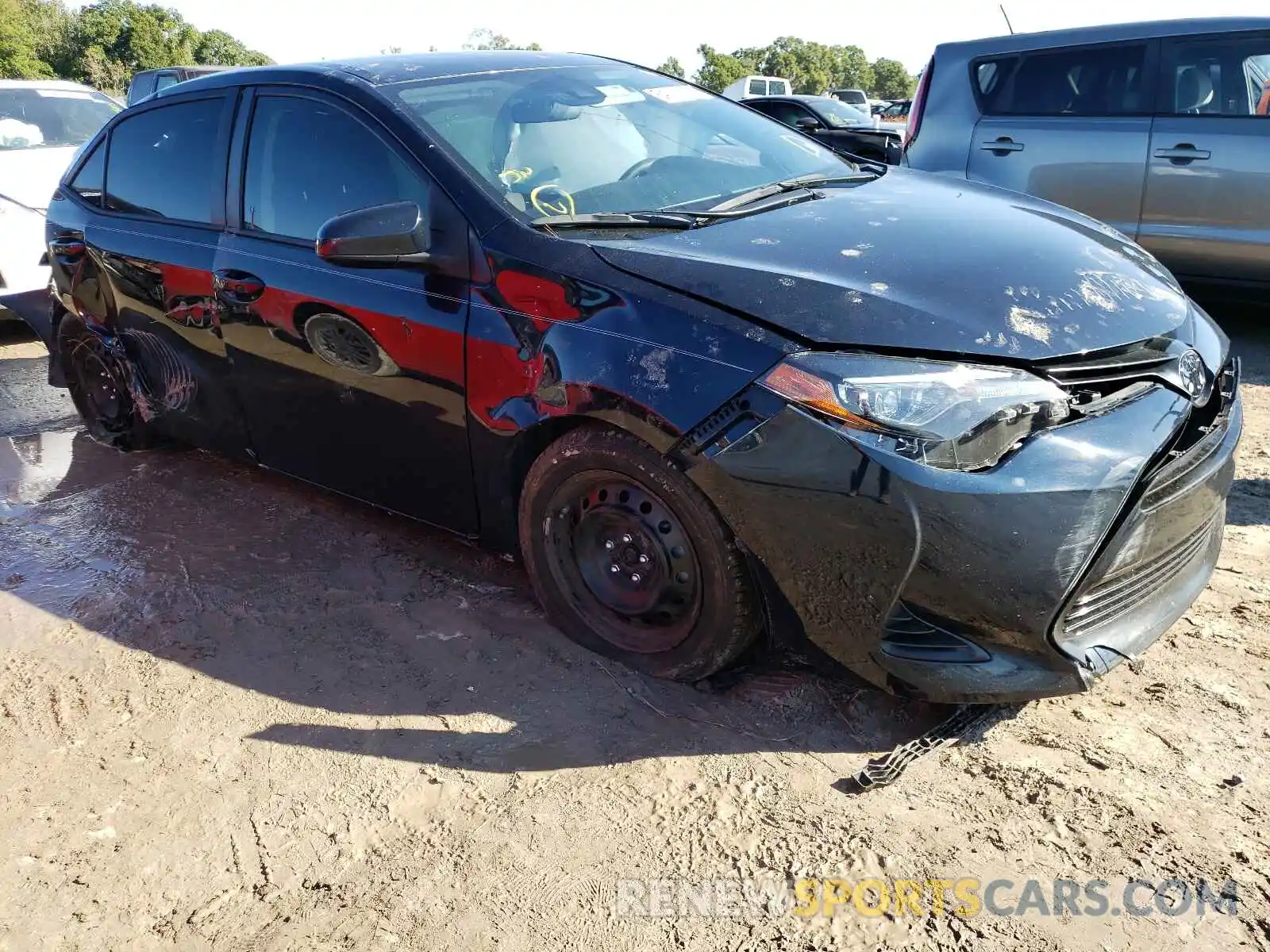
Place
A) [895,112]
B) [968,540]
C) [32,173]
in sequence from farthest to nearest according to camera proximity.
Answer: [895,112]
[32,173]
[968,540]

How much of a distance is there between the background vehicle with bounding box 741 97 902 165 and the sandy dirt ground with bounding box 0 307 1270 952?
20.8 ft

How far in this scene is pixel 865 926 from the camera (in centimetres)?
194

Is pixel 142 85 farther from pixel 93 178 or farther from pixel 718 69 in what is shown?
pixel 718 69

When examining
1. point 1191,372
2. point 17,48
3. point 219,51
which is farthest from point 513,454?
Answer: point 219,51

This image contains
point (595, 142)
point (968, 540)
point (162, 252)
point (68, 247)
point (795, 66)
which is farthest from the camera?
point (795, 66)

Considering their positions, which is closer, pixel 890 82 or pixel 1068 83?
pixel 1068 83

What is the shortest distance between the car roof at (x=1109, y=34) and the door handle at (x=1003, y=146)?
21.3 inches

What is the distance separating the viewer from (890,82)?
81.7 metres

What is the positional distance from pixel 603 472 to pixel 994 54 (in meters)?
4.84

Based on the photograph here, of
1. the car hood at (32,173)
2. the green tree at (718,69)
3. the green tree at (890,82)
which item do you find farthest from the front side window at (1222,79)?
the green tree at (890,82)

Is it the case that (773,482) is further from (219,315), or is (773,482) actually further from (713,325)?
(219,315)

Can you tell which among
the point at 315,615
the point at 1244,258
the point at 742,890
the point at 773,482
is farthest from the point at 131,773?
the point at 1244,258

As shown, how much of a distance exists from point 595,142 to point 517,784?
200 centimetres

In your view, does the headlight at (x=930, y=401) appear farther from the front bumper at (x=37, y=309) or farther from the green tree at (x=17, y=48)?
the green tree at (x=17, y=48)
